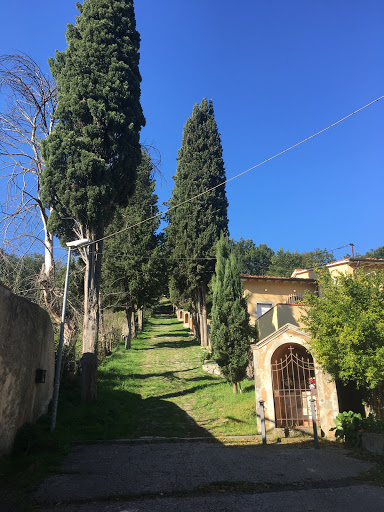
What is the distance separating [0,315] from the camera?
246 inches

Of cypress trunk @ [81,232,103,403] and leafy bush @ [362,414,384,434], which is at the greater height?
cypress trunk @ [81,232,103,403]

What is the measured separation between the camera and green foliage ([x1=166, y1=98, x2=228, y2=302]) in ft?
83.4

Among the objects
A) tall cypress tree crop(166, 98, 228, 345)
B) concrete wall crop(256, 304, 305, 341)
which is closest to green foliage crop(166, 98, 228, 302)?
tall cypress tree crop(166, 98, 228, 345)

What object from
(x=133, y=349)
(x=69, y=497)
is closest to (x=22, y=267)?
(x=69, y=497)

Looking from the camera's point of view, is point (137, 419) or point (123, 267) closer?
point (137, 419)

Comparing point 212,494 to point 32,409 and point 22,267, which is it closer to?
point 32,409

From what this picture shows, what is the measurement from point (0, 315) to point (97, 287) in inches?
265

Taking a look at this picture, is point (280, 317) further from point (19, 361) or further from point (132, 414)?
point (19, 361)

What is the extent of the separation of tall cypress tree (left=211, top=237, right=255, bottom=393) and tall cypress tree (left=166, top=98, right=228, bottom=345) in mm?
9022

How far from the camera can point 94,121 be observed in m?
13.1

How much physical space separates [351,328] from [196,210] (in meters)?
19.0

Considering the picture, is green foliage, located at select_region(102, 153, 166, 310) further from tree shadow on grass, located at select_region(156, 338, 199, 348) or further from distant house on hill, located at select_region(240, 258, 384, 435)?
distant house on hill, located at select_region(240, 258, 384, 435)

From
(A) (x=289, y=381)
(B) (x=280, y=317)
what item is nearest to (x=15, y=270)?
(A) (x=289, y=381)

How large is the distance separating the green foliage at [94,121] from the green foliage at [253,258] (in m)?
53.4
